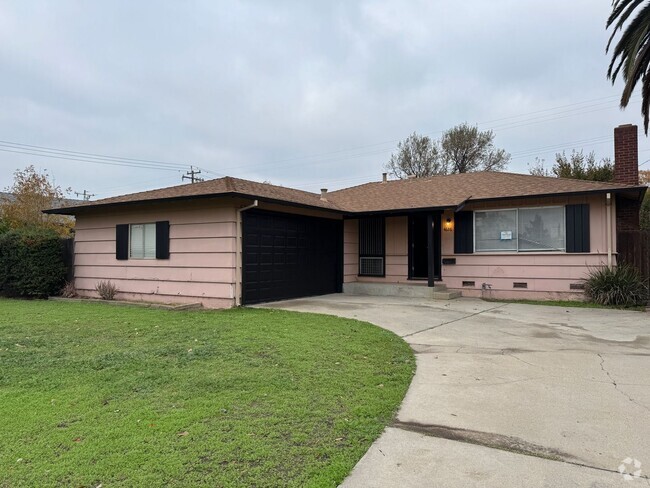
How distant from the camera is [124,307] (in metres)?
10.4

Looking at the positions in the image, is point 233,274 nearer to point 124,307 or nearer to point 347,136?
point 124,307

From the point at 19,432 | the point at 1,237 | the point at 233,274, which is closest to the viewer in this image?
the point at 19,432

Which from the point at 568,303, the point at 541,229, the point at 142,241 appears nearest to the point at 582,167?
the point at 541,229

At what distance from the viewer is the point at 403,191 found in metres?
15.2

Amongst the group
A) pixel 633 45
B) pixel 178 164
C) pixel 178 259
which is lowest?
pixel 178 259

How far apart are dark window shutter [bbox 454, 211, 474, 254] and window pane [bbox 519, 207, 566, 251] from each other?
1354 mm

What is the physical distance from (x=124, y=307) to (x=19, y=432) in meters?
7.77

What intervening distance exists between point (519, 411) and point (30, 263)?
13936 mm

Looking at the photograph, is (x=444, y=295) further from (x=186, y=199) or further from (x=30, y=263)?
(x=30, y=263)

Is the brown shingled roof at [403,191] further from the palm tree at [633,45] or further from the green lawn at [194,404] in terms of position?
the green lawn at [194,404]

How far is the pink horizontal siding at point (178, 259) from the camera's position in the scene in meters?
10.3

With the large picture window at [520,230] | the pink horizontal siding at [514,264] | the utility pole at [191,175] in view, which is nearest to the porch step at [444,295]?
the pink horizontal siding at [514,264]

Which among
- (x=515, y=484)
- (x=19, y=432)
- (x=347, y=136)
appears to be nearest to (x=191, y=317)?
(x=19, y=432)
